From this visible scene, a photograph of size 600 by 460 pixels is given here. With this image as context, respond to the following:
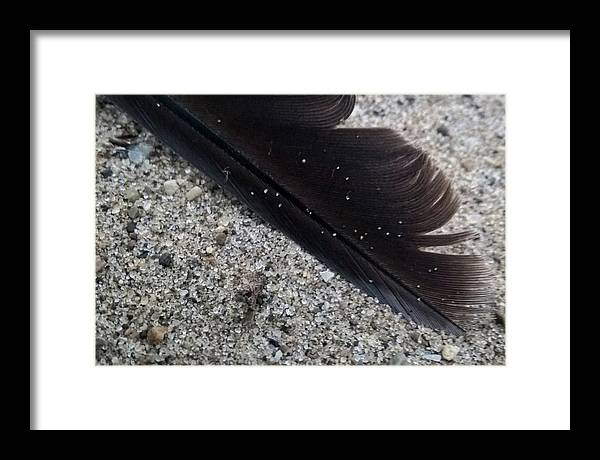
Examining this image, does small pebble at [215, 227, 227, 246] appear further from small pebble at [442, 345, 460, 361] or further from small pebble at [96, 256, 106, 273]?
small pebble at [442, 345, 460, 361]

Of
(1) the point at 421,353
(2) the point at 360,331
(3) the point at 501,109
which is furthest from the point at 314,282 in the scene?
(3) the point at 501,109

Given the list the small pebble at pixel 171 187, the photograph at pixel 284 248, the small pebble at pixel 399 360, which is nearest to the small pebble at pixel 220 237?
the photograph at pixel 284 248

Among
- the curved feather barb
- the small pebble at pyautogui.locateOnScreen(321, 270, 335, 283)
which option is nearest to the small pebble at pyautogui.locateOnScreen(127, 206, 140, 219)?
the curved feather barb

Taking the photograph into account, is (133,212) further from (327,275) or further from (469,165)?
(469,165)

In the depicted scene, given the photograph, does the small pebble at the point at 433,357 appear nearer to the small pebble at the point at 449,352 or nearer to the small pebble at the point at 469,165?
the small pebble at the point at 449,352

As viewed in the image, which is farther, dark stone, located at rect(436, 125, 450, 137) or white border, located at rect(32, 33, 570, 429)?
dark stone, located at rect(436, 125, 450, 137)
